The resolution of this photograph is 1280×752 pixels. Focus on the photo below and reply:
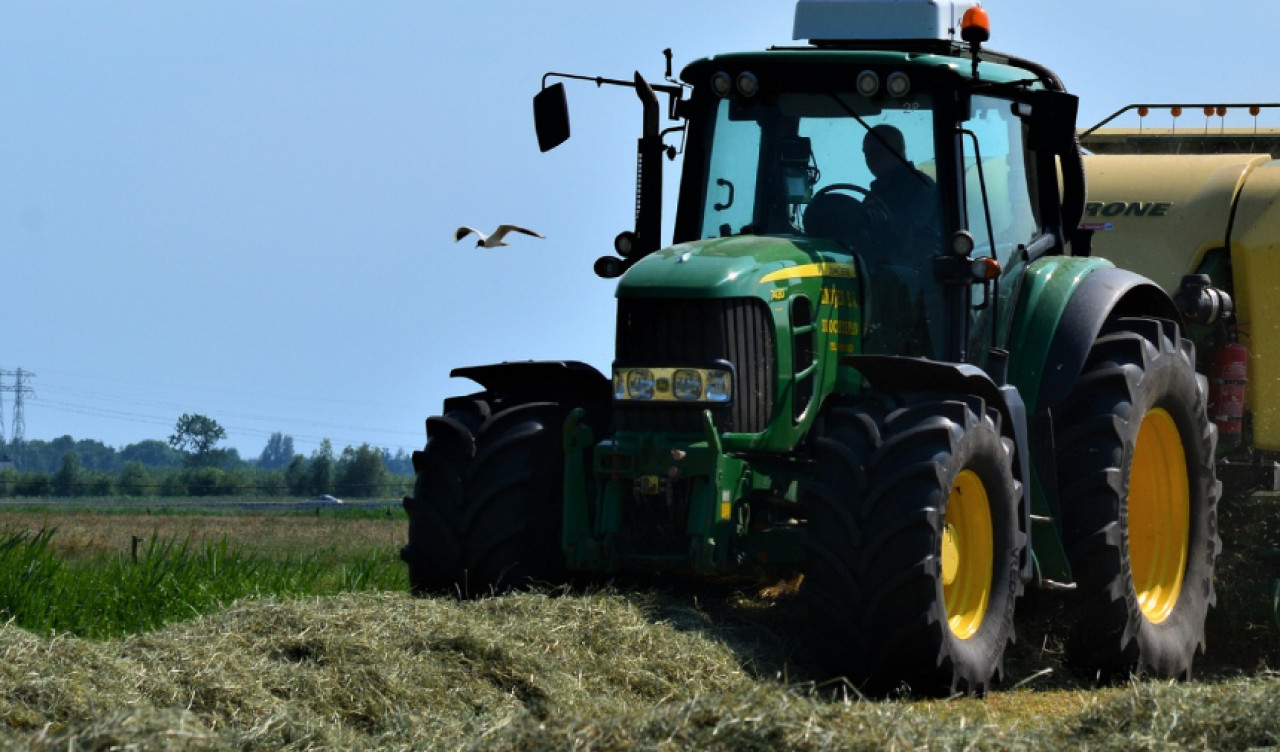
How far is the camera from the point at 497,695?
23.2 feet

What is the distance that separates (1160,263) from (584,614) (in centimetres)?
529

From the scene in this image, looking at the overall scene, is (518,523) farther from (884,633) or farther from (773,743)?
(773,743)

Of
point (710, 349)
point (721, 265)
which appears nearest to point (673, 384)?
point (710, 349)

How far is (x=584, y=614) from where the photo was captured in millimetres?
8070

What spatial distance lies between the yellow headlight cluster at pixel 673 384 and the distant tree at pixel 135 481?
82514 millimetres

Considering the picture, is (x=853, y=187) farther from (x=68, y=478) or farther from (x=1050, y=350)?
(x=68, y=478)

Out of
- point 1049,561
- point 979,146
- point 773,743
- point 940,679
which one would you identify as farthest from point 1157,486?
point 773,743

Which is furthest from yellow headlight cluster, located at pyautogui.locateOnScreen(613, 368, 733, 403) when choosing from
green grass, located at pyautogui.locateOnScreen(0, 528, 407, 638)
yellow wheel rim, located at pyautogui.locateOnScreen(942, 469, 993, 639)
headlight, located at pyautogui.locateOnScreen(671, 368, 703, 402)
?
green grass, located at pyautogui.locateOnScreen(0, 528, 407, 638)

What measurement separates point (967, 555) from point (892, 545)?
2.72 feet

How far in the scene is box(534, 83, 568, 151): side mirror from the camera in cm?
923

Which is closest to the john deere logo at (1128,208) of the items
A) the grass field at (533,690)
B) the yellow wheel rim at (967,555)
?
the grass field at (533,690)

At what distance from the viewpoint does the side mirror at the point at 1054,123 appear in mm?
8867

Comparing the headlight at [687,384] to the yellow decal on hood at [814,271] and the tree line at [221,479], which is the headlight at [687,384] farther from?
the tree line at [221,479]

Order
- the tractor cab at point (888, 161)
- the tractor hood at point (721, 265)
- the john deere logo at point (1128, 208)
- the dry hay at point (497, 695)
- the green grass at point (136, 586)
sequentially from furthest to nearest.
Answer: the john deere logo at point (1128, 208) → the green grass at point (136, 586) → the tractor cab at point (888, 161) → the tractor hood at point (721, 265) → the dry hay at point (497, 695)
